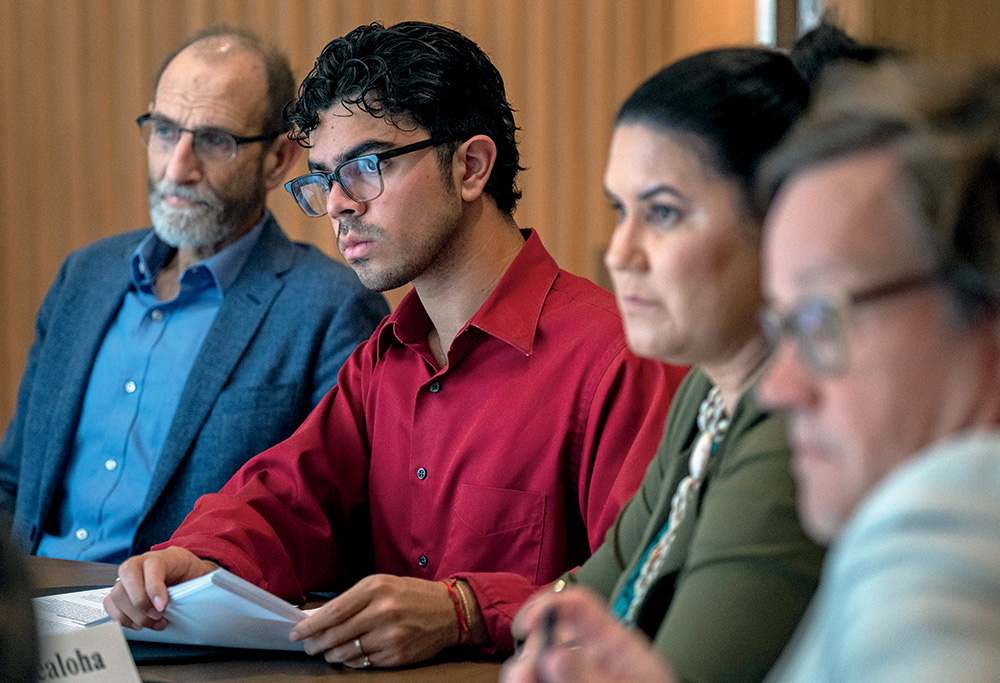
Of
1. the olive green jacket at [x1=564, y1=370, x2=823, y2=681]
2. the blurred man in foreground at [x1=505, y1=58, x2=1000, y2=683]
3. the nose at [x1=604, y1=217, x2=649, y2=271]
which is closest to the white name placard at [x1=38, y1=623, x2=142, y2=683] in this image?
the olive green jacket at [x1=564, y1=370, x2=823, y2=681]

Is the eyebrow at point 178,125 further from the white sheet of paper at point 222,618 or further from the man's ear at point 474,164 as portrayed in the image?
the white sheet of paper at point 222,618

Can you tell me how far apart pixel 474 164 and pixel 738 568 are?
1122 millimetres

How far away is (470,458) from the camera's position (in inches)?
64.6

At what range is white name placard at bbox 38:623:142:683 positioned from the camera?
113cm

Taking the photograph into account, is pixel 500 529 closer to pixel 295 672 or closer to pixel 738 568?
pixel 295 672

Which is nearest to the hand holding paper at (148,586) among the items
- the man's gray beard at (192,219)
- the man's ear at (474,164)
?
the man's ear at (474,164)

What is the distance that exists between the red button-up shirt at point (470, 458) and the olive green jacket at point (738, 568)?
0.43 m

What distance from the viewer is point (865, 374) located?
0.61 m

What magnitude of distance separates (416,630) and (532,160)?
2.52 m

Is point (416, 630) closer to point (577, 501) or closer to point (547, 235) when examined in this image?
point (577, 501)

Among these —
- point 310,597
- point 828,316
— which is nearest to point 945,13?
point 310,597

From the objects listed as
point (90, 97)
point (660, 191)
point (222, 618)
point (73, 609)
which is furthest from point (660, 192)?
point (90, 97)

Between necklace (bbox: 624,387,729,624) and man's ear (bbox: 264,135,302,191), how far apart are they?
172cm

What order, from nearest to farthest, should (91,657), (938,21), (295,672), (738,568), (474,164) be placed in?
1. (738,568)
2. (91,657)
3. (295,672)
4. (474,164)
5. (938,21)
